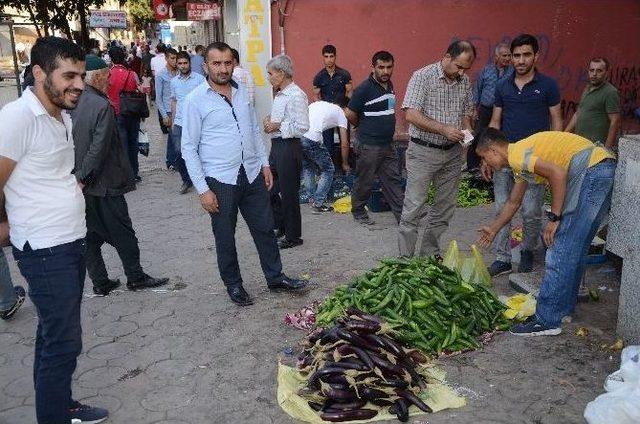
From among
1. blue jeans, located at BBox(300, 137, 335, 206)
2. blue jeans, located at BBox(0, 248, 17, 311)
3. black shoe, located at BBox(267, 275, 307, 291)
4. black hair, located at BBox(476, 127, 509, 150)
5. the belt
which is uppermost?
black hair, located at BBox(476, 127, 509, 150)

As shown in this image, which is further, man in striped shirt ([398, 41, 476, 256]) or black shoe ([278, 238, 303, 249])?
black shoe ([278, 238, 303, 249])

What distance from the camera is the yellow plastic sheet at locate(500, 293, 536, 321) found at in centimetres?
491

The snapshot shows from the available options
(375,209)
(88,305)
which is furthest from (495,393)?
(375,209)

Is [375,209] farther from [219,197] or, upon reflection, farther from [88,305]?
[88,305]

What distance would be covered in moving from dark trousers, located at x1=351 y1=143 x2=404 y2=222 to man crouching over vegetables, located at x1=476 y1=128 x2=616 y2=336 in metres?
2.70

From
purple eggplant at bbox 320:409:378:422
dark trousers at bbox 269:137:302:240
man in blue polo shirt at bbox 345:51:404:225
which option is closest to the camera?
purple eggplant at bbox 320:409:378:422

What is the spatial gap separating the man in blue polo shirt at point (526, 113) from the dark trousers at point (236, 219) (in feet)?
7.32

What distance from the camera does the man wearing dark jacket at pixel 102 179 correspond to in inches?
206

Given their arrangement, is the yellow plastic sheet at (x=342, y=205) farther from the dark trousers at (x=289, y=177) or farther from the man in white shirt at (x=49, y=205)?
the man in white shirt at (x=49, y=205)

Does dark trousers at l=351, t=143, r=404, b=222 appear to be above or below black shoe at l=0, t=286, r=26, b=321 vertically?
above

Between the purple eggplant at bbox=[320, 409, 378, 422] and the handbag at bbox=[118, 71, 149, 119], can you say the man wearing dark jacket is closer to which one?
the purple eggplant at bbox=[320, 409, 378, 422]

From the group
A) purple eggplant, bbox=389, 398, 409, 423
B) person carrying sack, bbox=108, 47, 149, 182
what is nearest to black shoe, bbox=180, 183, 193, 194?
person carrying sack, bbox=108, 47, 149, 182

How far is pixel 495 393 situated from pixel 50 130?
318 cm

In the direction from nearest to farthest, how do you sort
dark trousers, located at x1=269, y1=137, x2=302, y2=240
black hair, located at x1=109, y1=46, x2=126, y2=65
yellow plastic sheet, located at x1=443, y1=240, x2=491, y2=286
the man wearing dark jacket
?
the man wearing dark jacket < yellow plastic sheet, located at x1=443, y1=240, x2=491, y2=286 < dark trousers, located at x1=269, y1=137, x2=302, y2=240 < black hair, located at x1=109, y1=46, x2=126, y2=65
